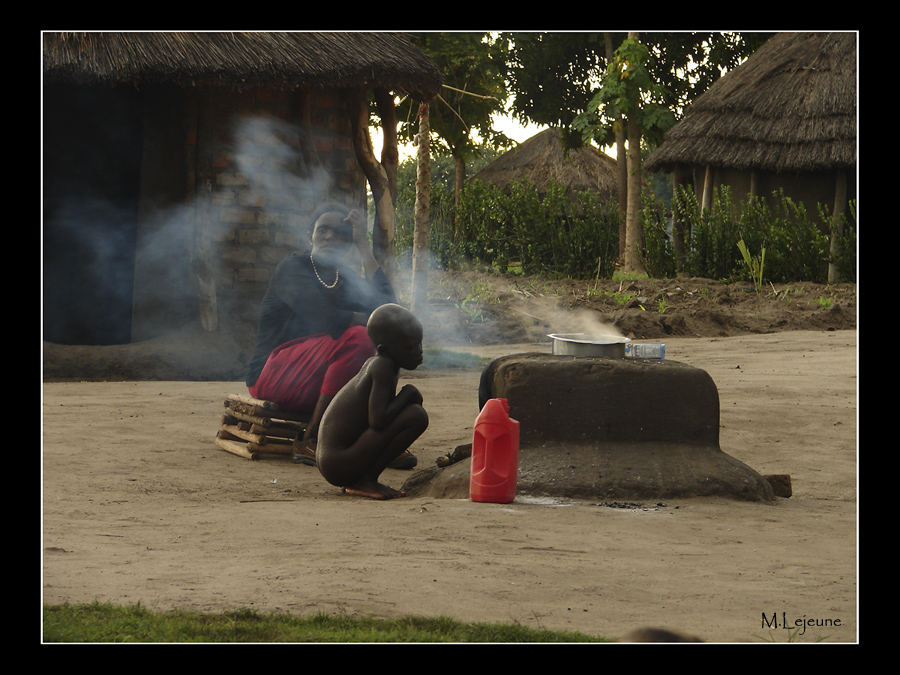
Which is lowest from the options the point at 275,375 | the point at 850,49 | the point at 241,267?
the point at 275,375

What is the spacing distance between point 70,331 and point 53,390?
1.80 metres

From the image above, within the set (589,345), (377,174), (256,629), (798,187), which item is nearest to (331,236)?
(589,345)

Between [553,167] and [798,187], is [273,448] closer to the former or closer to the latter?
[798,187]

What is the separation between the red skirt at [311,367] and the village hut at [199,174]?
107 inches

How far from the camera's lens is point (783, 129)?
12875mm

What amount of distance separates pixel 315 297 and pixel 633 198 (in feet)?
32.7

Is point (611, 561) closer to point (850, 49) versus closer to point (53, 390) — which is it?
point (53, 390)

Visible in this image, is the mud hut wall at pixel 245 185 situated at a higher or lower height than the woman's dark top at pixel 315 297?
higher

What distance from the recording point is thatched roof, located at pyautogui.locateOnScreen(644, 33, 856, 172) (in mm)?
12555

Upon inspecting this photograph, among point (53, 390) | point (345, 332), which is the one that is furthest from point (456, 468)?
point (53, 390)

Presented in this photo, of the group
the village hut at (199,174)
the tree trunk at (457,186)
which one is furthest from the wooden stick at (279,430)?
the tree trunk at (457,186)

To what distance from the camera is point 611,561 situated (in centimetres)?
285

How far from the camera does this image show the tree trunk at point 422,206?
915cm

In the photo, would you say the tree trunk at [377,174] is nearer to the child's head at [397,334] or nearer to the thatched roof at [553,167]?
the child's head at [397,334]
